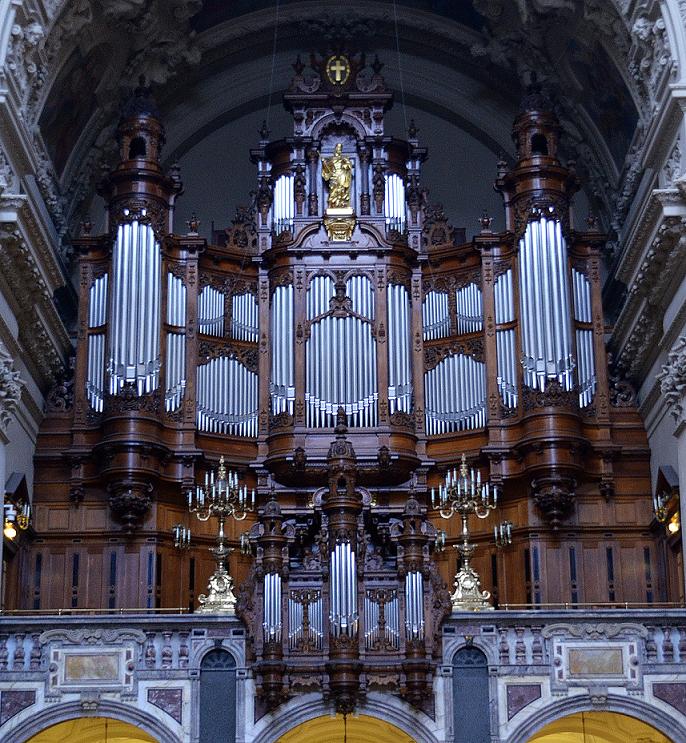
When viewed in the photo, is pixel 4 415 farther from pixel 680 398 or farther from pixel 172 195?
pixel 680 398

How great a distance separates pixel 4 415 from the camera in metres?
27.5

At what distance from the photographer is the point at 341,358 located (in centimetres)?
3147

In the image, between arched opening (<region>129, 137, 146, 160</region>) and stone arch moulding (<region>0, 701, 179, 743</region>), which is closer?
stone arch moulding (<region>0, 701, 179, 743</region>)

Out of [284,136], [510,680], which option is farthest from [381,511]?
[284,136]

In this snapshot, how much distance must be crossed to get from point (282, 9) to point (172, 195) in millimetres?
5112

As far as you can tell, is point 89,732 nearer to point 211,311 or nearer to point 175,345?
point 175,345

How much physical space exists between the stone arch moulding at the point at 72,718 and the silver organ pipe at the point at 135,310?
6982 millimetres

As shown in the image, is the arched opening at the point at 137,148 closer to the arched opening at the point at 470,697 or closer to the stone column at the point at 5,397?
the stone column at the point at 5,397

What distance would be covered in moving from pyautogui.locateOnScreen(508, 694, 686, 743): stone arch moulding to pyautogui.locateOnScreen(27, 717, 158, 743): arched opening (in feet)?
19.1

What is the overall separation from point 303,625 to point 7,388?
242 inches

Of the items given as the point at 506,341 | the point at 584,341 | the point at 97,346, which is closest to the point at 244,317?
the point at 97,346

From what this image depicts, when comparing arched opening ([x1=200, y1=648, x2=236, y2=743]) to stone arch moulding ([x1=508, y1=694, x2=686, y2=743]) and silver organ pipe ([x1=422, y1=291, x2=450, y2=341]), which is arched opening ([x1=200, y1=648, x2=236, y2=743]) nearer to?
stone arch moulding ([x1=508, y1=694, x2=686, y2=743])

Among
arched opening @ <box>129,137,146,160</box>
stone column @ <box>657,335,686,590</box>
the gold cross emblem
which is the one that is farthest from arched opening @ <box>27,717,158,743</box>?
the gold cross emblem

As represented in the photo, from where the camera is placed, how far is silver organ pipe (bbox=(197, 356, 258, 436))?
31.3 meters
